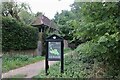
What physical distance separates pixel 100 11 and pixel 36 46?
23.6 feet

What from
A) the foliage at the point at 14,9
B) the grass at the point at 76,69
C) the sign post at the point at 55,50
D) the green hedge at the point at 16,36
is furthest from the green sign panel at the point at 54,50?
the foliage at the point at 14,9

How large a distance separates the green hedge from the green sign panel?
3.21 metres

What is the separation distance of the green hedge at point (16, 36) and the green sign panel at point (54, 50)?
321 centimetres

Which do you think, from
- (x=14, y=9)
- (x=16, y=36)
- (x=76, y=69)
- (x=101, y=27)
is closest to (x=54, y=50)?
(x=76, y=69)

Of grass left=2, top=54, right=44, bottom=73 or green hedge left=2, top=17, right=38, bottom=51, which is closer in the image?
grass left=2, top=54, right=44, bottom=73

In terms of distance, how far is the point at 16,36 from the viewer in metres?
10.2

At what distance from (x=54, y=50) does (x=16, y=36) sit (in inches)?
162

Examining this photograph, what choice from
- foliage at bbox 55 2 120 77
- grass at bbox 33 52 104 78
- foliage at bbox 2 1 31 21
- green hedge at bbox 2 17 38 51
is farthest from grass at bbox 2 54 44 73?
foliage at bbox 2 1 31 21

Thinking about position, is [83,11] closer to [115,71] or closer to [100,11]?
[100,11]

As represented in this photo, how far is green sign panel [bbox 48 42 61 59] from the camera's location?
6359 mm

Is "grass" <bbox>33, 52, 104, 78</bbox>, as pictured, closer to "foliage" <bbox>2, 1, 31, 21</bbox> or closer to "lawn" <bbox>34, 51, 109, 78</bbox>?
"lawn" <bbox>34, 51, 109, 78</bbox>

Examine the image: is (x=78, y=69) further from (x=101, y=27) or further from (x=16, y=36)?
(x=16, y=36)

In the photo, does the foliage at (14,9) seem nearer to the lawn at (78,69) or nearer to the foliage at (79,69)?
the lawn at (78,69)

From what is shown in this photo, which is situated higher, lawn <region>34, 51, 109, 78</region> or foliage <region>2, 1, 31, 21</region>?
foliage <region>2, 1, 31, 21</region>
